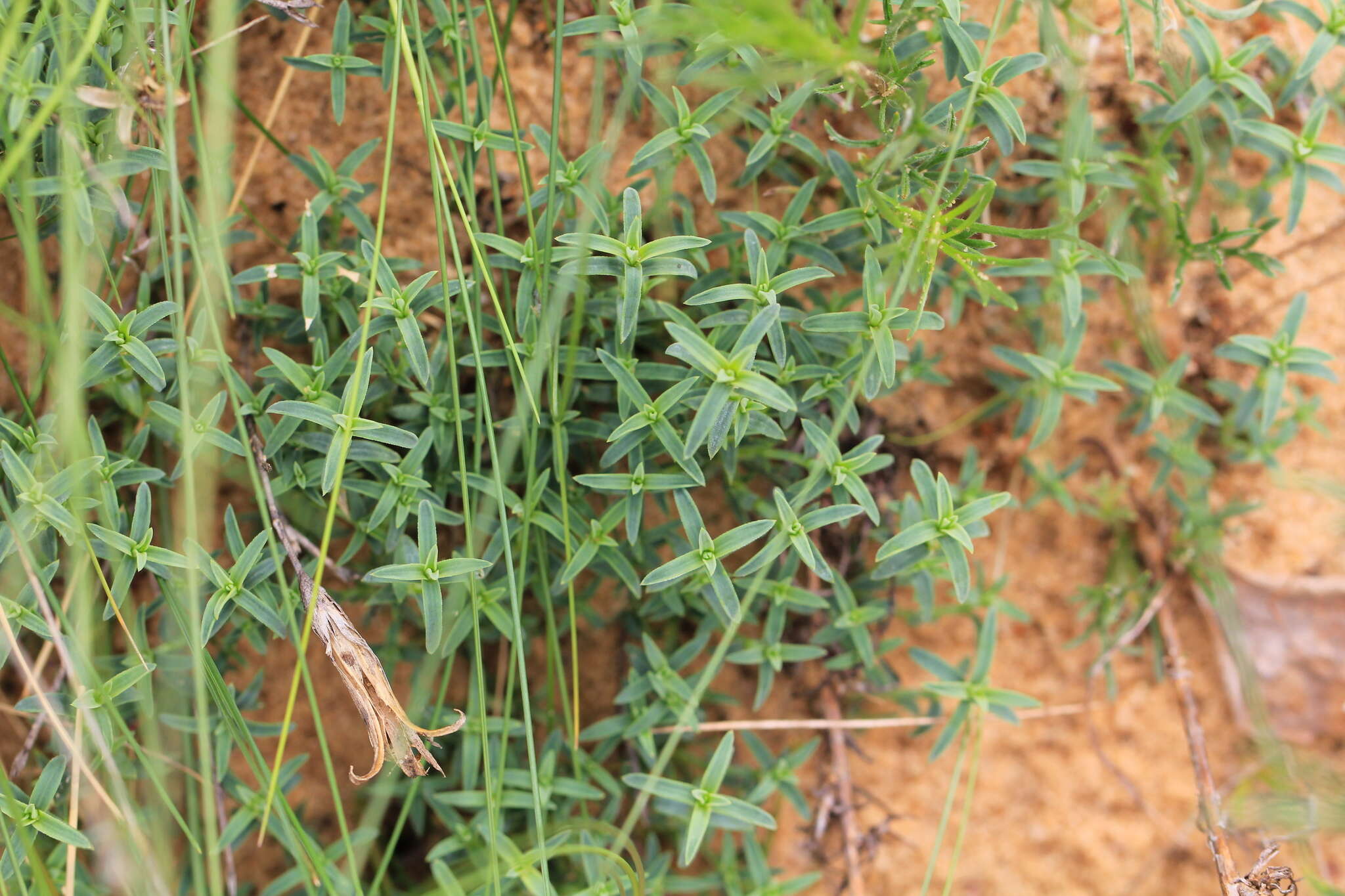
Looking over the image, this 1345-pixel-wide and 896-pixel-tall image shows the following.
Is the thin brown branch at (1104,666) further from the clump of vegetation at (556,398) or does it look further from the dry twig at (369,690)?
the dry twig at (369,690)

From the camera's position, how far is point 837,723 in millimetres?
2084

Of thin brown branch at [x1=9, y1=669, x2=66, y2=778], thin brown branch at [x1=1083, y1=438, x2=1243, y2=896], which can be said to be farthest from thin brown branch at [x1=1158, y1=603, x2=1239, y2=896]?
thin brown branch at [x1=9, y1=669, x2=66, y2=778]

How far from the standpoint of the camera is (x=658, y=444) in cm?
184

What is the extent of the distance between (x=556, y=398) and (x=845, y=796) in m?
1.11

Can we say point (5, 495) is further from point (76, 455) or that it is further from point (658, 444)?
point (658, 444)

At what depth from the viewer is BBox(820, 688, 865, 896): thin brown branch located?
2125 millimetres

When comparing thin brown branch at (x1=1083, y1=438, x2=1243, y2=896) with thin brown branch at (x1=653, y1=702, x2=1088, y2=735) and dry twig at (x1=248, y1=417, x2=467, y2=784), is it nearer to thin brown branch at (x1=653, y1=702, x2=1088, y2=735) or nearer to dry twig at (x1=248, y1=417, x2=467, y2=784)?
thin brown branch at (x1=653, y1=702, x2=1088, y2=735)

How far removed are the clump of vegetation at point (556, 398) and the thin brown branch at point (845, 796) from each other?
2 cm

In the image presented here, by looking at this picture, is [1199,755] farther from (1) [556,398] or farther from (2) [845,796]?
(1) [556,398]

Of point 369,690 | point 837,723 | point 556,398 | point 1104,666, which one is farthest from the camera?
point 1104,666

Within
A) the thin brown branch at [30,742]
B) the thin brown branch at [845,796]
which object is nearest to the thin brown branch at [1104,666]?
the thin brown branch at [845,796]

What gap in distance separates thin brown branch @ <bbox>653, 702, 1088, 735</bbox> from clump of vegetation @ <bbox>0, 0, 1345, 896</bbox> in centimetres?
5

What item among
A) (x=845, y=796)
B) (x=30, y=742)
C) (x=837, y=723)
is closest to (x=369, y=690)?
(x=30, y=742)

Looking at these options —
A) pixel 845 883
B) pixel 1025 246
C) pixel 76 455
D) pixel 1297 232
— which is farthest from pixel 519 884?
pixel 1297 232
